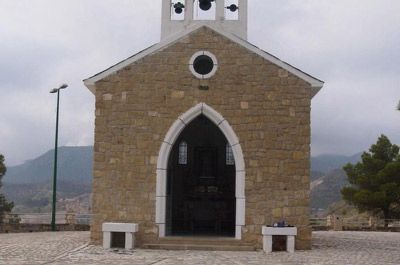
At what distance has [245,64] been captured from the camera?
15.2 m

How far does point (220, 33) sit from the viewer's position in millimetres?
15352

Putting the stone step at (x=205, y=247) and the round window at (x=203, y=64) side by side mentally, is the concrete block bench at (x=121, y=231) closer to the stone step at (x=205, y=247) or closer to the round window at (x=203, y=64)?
the stone step at (x=205, y=247)

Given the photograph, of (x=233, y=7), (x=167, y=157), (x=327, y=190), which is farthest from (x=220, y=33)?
(x=327, y=190)

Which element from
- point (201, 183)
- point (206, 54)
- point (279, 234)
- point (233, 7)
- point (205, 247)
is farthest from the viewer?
point (201, 183)

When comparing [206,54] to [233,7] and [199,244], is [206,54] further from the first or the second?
[199,244]

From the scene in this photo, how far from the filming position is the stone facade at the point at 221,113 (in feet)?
48.1

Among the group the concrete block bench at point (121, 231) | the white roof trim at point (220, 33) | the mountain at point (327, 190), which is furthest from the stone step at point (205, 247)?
the mountain at point (327, 190)

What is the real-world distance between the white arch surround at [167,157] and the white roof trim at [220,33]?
6.47 ft

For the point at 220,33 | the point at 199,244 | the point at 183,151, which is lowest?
the point at 199,244

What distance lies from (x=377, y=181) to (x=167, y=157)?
61.2 ft

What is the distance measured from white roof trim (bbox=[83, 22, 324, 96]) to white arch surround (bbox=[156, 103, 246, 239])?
197 centimetres

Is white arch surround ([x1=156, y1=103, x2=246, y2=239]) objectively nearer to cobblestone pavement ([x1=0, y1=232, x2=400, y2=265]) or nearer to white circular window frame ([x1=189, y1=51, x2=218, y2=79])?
white circular window frame ([x1=189, y1=51, x2=218, y2=79])

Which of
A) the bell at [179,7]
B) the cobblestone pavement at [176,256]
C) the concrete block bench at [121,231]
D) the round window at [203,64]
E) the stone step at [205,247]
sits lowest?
the cobblestone pavement at [176,256]

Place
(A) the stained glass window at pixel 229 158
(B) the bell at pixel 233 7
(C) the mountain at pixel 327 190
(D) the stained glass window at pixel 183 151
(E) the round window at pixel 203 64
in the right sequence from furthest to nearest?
(C) the mountain at pixel 327 190 → (D) the stained glass window at pixel 183 151 → (A) the stained glass window at pixel 229 158 → (B) the bell at pixel 233 7 → (E) the round window at pixel 203 64
